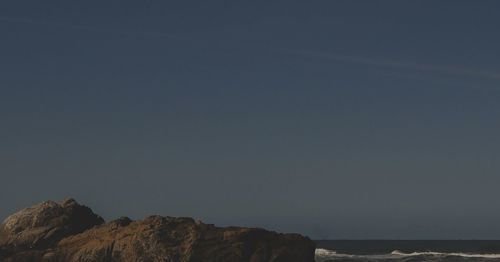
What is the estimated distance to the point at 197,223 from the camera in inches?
1629

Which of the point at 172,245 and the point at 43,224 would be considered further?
the point at 43,224

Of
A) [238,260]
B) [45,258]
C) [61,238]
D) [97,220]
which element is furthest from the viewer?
[97,220]

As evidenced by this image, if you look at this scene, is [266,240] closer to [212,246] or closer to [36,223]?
[212,246]

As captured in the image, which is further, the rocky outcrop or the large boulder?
the large boulder

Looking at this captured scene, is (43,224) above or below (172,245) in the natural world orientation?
above

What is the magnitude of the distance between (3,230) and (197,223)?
14151 mm

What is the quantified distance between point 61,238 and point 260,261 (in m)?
13.5

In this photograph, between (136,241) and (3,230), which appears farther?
(3,230)

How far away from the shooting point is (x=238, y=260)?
3941 centimetres

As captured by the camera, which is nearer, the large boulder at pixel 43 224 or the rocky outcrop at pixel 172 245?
the rocky outcrop at pixel 172 245

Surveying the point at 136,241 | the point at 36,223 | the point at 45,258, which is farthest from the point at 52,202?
the point at 136,241

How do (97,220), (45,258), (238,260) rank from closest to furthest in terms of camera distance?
(238,260) → (45,258) → (97,220)

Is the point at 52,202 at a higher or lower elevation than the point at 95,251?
higher

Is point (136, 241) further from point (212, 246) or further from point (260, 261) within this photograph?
point (260, 261)
